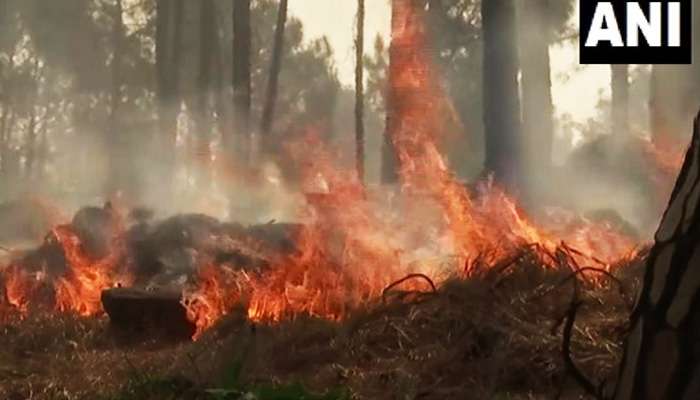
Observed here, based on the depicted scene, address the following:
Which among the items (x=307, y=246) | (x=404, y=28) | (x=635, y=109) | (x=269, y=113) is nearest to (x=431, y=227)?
(x=307, y=246)

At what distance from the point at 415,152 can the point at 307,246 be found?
214cm

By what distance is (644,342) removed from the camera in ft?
5.81

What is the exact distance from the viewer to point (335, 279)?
7.99 m

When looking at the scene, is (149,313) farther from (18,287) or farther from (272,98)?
(272,98)

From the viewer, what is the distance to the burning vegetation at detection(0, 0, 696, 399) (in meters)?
4.41

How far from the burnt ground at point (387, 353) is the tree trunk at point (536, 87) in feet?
30.9

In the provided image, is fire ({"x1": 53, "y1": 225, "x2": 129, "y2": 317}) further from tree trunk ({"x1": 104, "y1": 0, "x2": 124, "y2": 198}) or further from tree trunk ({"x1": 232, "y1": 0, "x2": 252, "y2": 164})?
tree trunk ({"x1": 232, "y1": 0, "x2": 252, "y2": 164})

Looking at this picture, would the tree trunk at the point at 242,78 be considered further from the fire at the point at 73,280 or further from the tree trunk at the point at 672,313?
the tree trunk at the point at 672,313

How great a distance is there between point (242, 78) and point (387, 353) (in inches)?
557

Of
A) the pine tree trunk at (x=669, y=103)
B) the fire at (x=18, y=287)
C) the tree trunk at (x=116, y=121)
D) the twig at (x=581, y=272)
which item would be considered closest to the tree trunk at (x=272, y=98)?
the tree trunk at (x=116, y=121)

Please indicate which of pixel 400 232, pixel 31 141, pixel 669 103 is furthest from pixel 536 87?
pixel 31 141

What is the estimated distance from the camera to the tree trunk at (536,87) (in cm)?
1564

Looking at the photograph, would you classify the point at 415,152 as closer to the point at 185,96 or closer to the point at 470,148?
the point at 470,148

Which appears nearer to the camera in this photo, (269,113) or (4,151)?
(269,113)
